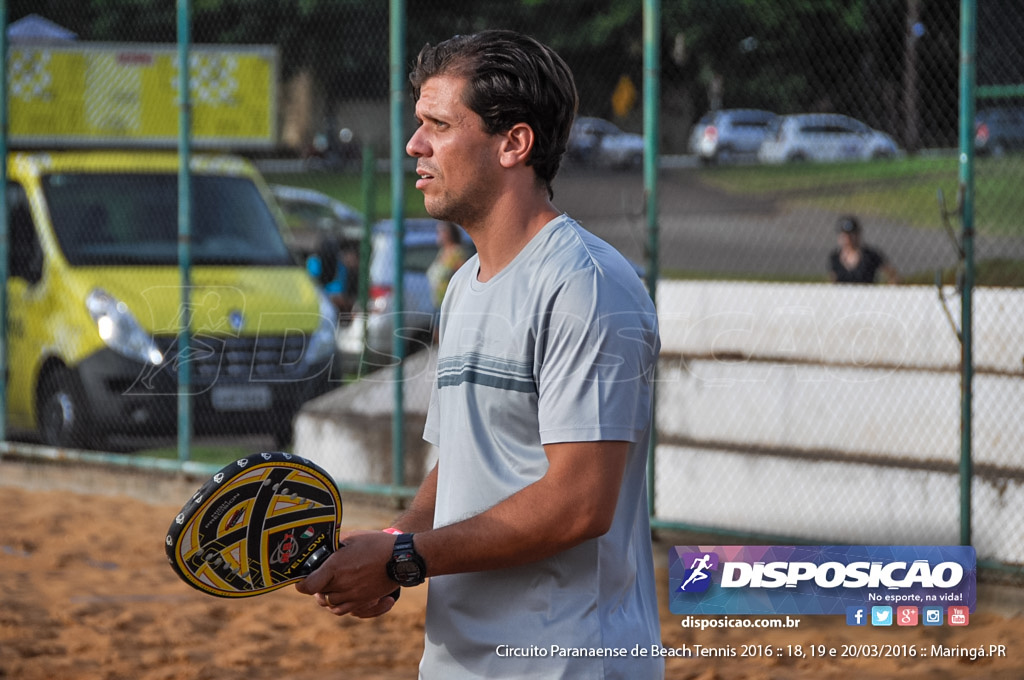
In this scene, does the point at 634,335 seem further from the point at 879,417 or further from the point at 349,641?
the point at 879,417

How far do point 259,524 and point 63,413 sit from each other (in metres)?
7.59

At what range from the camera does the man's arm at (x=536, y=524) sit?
221 cm

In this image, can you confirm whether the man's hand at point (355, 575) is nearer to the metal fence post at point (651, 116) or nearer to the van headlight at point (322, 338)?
the metal fence post at point (651, 116)

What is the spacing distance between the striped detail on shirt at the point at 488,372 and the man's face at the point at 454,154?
274mm

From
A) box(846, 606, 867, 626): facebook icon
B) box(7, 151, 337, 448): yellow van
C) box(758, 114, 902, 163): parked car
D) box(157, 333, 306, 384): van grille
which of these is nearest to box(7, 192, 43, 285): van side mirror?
box(7, 151, 337, 448): yellow van

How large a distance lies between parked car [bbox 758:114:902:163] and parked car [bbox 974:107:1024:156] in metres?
0.99

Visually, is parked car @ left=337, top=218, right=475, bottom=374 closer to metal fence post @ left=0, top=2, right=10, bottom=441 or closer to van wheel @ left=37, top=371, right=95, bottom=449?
van wheel @ left=37, top=371, right=95, bottom=449

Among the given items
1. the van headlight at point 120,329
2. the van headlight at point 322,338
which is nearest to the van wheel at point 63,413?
the van headlight at point 120,329

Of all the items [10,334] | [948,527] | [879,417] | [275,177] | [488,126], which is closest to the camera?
[488,126]

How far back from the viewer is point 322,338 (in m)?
9.83

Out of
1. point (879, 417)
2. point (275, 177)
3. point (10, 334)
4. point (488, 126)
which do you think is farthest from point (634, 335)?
point (275, 177)

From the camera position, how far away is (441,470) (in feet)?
8.33

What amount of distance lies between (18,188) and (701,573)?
6.62 m

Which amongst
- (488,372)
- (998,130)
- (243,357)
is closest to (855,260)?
(998,130)
